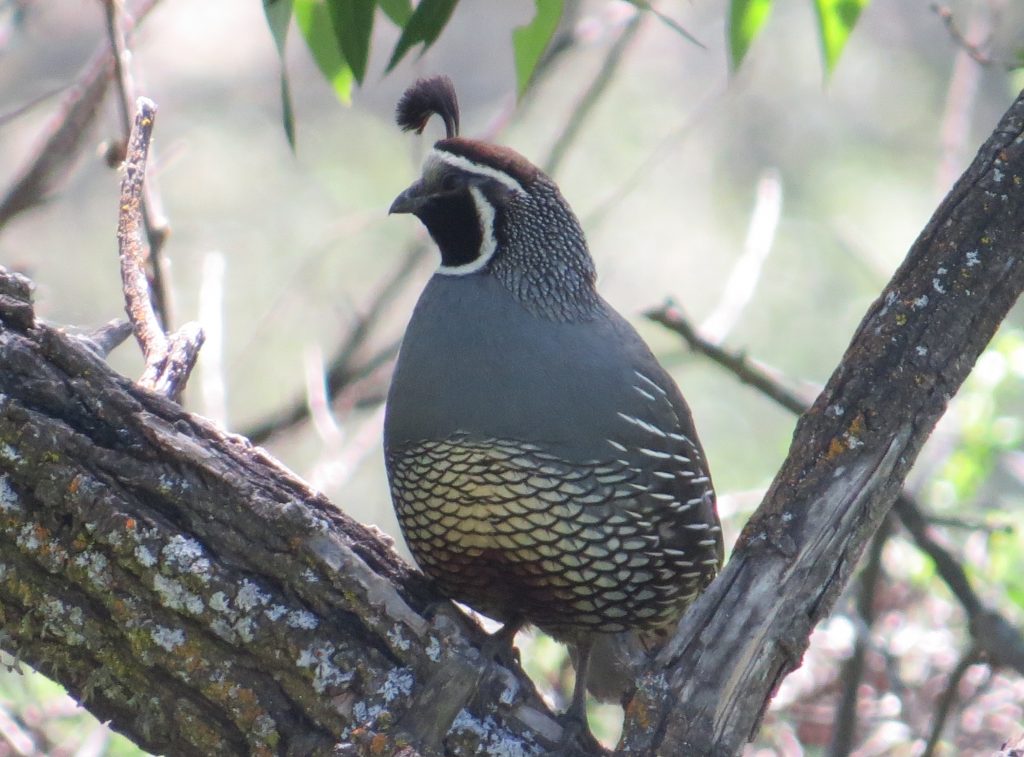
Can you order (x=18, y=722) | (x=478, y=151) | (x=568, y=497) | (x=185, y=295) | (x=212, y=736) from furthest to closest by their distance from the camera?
(x=185, y=295) < (x=18, y=722) < (x=478, y=151) < (x=568, y=497) < (x=212, y=736)

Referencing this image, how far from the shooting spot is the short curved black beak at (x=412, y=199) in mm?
2896

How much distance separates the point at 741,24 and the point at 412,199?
90 centimetres

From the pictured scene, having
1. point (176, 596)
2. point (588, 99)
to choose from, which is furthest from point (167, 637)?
point (588, 99)

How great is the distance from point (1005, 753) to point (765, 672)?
1.27ft

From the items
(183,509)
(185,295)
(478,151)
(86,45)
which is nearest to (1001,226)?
(478,151)

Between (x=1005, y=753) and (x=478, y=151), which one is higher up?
(x=478, y=151)

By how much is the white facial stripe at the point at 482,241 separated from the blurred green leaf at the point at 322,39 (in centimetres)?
54

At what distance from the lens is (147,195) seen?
119 inches

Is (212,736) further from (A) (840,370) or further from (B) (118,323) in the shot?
(A) (840,370)

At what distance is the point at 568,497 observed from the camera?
2.60 meters

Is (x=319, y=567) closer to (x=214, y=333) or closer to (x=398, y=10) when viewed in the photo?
(x=398, y=10)

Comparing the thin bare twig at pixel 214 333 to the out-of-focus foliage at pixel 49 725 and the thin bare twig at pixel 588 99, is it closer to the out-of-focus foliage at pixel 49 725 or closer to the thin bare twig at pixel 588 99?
the out-of-focus foliage at pixel 49 725

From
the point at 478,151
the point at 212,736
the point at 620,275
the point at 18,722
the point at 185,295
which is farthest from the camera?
the point at 620,275

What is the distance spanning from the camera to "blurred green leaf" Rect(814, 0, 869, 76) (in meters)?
2.34
